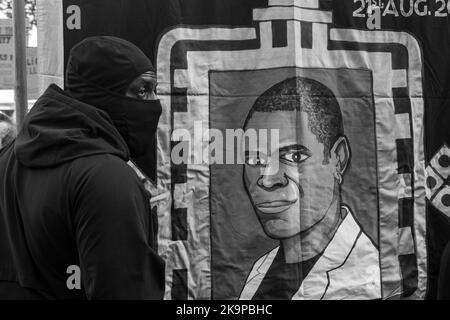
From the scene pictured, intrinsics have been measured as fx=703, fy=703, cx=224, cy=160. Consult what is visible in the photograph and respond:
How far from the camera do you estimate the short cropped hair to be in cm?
367

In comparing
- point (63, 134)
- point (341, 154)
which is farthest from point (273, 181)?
point (63, 134)

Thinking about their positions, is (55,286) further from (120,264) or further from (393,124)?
(393,124)

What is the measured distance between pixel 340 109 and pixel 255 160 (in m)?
0.54

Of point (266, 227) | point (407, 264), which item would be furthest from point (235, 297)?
point (407, 264)

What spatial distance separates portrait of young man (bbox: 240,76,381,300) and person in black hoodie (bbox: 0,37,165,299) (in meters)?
1.63

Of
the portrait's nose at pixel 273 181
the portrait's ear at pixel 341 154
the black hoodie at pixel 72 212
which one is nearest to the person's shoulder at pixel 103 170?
the black hoodie at pixel 72 212

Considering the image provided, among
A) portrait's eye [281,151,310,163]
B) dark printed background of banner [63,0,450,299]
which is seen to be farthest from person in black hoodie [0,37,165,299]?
portrait's eye [281,151,310,163]

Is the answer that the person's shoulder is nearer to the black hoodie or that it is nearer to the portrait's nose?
the black hoodie

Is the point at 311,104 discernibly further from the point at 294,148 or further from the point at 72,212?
the point at 72,212

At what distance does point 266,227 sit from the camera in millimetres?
3650

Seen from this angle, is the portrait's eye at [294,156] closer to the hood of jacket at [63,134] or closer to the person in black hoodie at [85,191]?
the person in black hoodie at [85,191]

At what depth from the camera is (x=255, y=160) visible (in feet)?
12.0

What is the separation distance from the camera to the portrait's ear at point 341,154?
3.72m

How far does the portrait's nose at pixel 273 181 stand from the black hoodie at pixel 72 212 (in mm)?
1764
